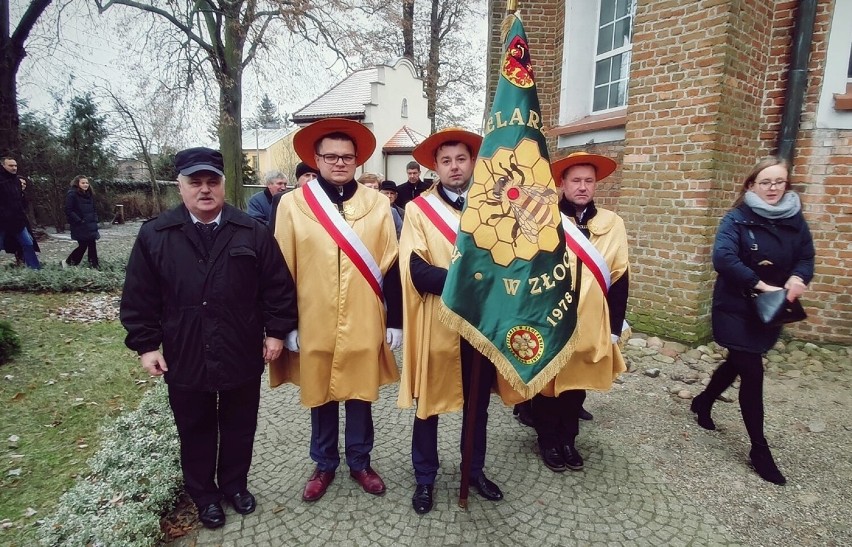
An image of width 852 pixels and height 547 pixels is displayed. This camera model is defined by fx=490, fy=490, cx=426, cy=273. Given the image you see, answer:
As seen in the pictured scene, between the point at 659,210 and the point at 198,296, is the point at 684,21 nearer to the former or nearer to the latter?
the point at 659,210

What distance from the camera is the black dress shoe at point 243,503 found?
2814mm

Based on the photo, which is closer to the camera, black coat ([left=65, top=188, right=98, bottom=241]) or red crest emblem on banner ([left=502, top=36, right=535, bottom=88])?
red crest emblem on banner ([left=502, top=36, right=535, bottom=88])

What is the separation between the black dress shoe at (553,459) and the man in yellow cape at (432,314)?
74 centimetres

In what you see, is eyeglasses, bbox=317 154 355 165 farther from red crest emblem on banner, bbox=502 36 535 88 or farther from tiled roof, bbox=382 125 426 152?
tiled roof, bbox=382 125 426 152

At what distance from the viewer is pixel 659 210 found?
5461 mm

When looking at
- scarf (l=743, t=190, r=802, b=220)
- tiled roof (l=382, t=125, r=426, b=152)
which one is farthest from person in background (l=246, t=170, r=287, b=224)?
tiled roof (l=382, t=125, r=426, b=152)

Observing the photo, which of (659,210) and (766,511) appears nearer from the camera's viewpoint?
(766,511)

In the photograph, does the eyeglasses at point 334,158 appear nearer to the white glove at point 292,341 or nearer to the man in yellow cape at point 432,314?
the man in yellow cape at point 432,314

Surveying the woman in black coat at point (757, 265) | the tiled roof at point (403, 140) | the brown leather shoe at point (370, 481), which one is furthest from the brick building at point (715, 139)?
the tiled roof at point (403, 140)

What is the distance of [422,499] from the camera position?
2.84 m

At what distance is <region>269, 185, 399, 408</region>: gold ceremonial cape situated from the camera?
2770 millimetres

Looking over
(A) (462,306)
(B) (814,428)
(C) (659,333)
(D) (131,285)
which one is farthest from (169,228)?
(C) (659,333)

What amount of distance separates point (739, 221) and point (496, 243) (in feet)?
6.13

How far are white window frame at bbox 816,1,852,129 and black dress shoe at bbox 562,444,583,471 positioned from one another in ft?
14.9
